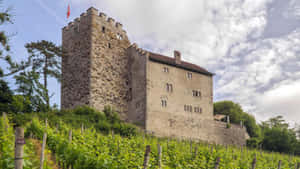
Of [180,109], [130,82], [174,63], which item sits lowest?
[180,109]

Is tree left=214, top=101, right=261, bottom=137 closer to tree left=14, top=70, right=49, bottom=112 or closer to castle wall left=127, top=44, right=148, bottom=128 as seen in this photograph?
castle wall left=127, top=44, right=148, bottom=128

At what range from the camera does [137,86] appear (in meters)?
28.1

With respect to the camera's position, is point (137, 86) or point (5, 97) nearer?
point (5, 97)

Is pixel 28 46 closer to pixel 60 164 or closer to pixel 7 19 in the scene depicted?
pixel 7 19

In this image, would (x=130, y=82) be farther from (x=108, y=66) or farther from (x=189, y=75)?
(x=189, y=75)

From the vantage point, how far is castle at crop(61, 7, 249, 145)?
87.9 ft

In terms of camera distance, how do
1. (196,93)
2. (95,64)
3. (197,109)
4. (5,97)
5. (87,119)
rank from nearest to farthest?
(5,97), (87,119), (95,64), (197,109), (196,93)

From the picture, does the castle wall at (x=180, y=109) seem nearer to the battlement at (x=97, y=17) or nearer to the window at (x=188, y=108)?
the window at (x=188, y=108)

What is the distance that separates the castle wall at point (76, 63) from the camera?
2697 centimetres

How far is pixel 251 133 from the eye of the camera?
43.2 m

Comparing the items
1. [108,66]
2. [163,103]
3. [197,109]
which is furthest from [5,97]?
[197,109]

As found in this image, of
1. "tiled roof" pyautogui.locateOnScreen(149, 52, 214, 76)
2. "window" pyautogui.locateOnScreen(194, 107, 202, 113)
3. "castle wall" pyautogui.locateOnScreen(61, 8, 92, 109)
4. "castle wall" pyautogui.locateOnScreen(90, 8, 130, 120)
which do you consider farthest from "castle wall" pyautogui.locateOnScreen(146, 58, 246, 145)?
"castle wall" pyautogui.locateOnScreen(61, 8, 92, 109)

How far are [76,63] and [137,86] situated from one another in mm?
5948

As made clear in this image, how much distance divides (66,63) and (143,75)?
25.4ft
